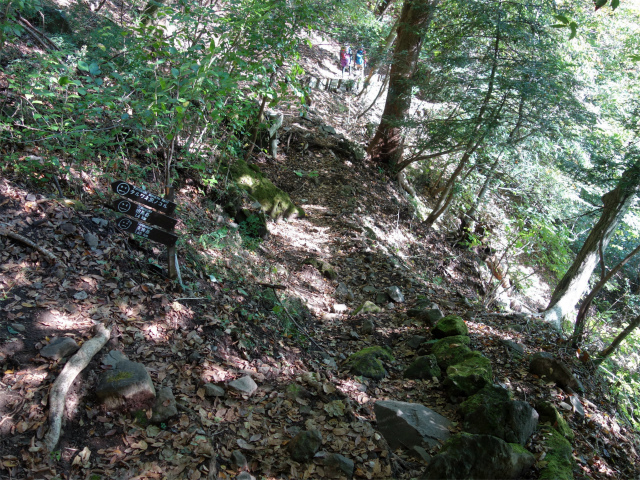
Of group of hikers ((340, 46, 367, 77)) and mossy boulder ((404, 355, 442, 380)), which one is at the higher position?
group of hikers ((340, 46, 367, 77))

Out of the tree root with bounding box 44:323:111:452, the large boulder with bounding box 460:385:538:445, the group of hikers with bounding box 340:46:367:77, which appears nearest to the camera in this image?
the tree root with bounding box 44:323:111:452

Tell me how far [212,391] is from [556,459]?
3.05m

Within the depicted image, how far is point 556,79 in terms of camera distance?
7.22 meters

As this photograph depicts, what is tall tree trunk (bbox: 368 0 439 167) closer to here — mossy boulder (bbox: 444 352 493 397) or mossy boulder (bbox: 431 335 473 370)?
mossy boulder (bbox: 431 335 473 370)

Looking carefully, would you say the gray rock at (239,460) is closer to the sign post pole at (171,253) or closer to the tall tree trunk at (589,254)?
the sign post pole at (171,253)

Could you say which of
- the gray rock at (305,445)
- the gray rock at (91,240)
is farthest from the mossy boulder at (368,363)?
the gray rock at (91,240)

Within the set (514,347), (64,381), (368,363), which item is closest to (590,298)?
(514,347)

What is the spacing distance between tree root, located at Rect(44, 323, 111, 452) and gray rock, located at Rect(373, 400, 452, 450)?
2644mm

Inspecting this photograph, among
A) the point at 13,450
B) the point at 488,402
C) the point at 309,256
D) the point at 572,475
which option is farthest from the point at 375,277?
the point at 13,450

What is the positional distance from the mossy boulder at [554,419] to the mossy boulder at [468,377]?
561 mm

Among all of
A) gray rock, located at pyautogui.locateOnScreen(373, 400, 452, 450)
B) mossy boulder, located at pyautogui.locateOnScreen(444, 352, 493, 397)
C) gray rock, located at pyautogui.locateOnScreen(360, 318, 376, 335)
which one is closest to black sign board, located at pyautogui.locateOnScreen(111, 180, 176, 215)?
gray rock, located at pyautogui.locateOnScreen(373, 400, 452, 450)

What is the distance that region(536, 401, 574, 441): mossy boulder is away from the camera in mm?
3873

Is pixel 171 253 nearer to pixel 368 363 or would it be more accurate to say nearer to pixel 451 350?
pixel 368 363

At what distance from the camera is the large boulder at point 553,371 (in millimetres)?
4695
